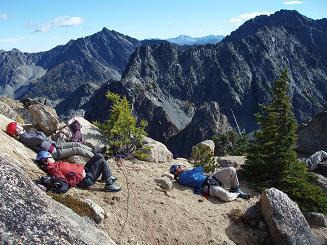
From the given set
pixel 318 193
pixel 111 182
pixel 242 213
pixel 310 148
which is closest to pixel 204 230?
pixel 242 213

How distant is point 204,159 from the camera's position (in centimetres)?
2162

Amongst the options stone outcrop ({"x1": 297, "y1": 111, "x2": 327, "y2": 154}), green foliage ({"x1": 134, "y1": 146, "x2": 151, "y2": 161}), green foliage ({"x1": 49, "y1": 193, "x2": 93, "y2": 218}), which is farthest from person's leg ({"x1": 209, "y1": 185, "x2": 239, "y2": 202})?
stone outcrop ({"x1": 297, "y1": 111, "x2": 327, "y2": 154})

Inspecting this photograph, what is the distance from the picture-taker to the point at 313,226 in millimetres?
17188

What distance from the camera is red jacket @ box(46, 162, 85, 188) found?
46.8 feet

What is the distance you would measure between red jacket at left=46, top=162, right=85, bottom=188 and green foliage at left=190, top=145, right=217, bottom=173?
23.9 feet

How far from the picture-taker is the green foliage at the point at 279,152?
19.3 meters

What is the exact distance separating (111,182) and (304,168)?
32.9 feet

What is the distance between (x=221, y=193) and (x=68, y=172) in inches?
248

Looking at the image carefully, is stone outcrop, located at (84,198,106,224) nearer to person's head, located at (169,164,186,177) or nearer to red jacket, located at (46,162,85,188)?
red jacket, located at (46,162,85,188)

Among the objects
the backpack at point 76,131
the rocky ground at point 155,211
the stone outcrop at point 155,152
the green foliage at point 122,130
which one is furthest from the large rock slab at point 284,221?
the backpack at point 76,131

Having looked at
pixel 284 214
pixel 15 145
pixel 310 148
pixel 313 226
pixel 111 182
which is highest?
pixel 15 145

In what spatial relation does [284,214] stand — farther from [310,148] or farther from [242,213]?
[310,148]

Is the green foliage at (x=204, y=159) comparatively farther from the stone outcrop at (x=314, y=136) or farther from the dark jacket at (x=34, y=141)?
the stone outcrop at (x=314, y=136)

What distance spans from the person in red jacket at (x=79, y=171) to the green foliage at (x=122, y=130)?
4.65 metres
